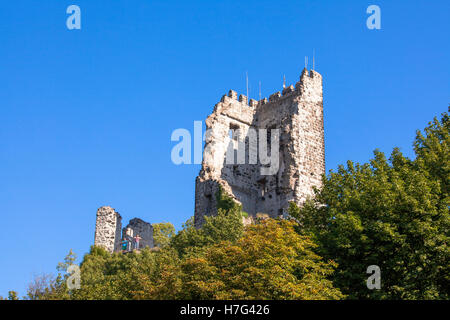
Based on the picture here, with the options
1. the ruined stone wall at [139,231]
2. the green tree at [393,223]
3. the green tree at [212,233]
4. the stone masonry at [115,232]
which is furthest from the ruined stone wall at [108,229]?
the green tree at [393,223]

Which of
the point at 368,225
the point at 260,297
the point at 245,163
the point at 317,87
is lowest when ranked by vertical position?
the point at 260,297

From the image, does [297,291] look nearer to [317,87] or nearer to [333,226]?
[333,226]

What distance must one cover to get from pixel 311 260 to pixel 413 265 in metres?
4.20

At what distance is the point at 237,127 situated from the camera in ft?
180

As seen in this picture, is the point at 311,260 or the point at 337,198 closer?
the point at 311,260

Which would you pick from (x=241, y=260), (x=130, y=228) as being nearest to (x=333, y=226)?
(x=241, y=260)

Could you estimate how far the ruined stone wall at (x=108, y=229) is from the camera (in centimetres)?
5866

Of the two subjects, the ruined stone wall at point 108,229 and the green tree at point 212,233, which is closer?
the green tree at point 212,233

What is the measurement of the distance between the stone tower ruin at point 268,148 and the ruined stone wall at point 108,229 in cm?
1074

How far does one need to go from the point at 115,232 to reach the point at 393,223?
3249cm

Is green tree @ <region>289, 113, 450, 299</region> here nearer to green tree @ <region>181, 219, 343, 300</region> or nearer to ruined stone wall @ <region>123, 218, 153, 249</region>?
green tree @ <region>181, 219, 343, 300</region>

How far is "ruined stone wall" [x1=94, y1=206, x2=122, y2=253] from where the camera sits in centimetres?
5866

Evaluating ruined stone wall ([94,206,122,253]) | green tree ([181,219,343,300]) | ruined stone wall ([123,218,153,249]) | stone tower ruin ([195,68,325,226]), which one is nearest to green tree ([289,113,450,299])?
green tree ([181,219,343,300])

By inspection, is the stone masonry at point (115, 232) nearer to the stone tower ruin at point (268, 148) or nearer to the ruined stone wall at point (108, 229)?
the ruined stone wall at point (108, 229)
